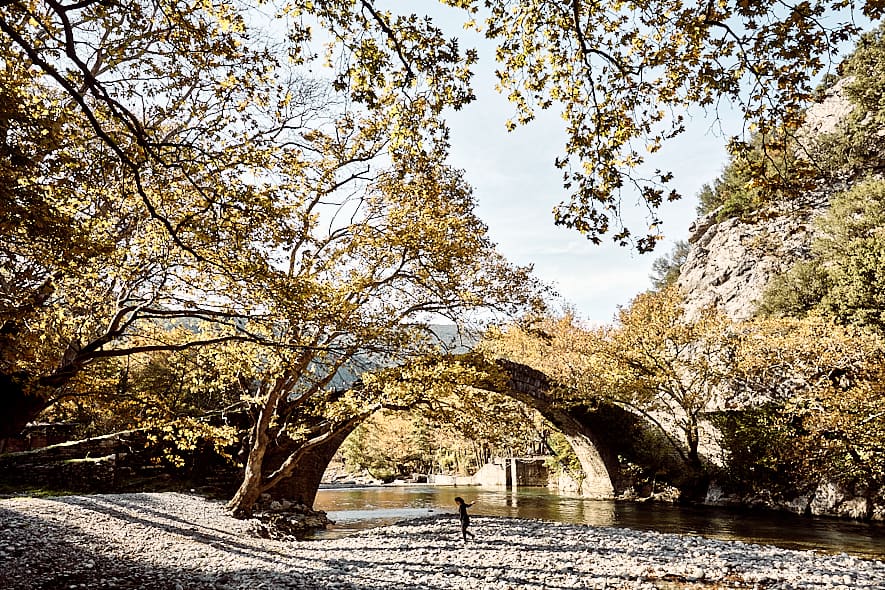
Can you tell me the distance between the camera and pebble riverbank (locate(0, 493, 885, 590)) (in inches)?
299

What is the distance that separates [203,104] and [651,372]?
20.6 metres

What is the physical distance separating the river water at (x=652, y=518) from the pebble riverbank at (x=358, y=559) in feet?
8.34

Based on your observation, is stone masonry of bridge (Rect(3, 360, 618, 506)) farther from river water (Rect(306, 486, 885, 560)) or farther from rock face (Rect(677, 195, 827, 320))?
rock face (Rect(677, 195, 827, 320))

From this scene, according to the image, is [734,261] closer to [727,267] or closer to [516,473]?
[727,267]

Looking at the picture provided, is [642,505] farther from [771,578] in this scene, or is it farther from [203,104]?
[203,104]

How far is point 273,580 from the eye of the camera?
7.59m

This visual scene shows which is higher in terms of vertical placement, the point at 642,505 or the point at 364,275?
the point at 364,275

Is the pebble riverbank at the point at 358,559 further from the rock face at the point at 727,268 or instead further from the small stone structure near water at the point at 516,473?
the small stone structure near water at the point at 516,473

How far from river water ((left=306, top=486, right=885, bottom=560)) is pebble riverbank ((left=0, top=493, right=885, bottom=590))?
2542 mm

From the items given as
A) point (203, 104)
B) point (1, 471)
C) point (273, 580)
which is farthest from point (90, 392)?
point (1, 471)

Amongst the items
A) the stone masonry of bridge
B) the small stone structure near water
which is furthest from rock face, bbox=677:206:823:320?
the small stone structure near water

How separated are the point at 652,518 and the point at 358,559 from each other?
1215cm

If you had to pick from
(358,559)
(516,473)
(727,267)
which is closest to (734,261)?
(727,267)

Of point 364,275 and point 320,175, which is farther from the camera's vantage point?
point 364,275
